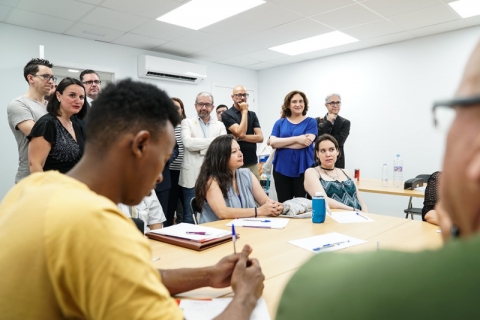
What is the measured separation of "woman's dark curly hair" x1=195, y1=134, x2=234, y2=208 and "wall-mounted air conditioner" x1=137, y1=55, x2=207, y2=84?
339 centimetres

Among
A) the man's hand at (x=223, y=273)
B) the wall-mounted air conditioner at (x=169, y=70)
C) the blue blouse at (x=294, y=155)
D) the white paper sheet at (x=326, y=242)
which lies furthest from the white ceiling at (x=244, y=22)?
the man's hand at (x=223, y=273)

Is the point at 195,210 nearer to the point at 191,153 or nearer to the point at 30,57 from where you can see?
the point at 191,153

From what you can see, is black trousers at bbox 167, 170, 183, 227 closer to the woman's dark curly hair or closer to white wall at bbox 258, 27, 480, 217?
the woman's dark curly hair

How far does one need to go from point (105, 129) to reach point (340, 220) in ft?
5.43

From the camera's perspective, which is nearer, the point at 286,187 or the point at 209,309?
the point at 209,309

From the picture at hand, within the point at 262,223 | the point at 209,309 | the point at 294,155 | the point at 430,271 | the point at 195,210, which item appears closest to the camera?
the point at 430,271

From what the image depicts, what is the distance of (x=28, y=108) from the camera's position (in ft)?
8.54

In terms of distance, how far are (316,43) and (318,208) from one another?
13.2 ft

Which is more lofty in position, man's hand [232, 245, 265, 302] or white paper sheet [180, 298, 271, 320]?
man's hand [232, 245, 265, 302]

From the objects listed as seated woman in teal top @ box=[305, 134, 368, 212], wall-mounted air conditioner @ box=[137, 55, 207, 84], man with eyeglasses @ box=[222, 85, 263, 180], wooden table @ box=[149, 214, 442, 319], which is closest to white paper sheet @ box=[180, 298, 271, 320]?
wooden table @ box=[149, 214, 442, 319]

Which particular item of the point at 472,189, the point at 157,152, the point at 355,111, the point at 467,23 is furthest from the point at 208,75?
the point at 472,189

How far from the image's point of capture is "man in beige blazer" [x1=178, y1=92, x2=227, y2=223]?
3492 millimetres

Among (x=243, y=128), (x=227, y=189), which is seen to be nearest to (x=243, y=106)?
(x=243, y=128)

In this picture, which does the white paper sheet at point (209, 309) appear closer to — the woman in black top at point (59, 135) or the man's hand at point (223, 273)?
the man's hand at point (223, 273)
